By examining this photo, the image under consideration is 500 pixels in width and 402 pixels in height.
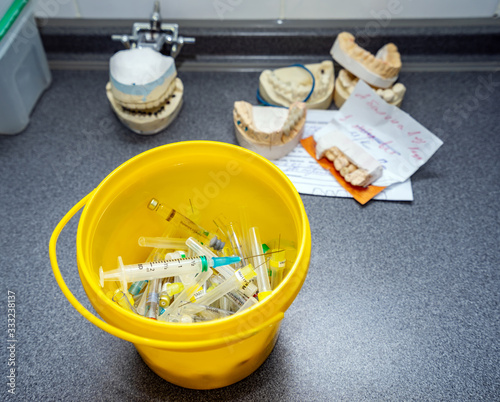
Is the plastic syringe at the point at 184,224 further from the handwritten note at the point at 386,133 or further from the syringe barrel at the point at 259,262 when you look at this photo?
the handwritten note at the point at 386,133

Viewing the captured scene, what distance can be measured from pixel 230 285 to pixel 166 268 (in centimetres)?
10

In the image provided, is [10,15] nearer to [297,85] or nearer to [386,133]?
[297,85]

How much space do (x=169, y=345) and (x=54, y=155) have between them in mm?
645

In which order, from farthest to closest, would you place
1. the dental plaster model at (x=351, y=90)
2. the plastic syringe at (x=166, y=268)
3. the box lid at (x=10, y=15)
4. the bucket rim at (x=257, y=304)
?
1. the dental plaster model at (x=351, y=90)
2. the box lid at (x=10, y=15)
3. the plastic syringe at (x=166, y=268)
4. the bucket rim at (x=257, y=304)

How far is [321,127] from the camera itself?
3.31 ft

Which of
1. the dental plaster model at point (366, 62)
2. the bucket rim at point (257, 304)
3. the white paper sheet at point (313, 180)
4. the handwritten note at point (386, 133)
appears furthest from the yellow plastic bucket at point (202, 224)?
the dental plaster model at point (366, 62)

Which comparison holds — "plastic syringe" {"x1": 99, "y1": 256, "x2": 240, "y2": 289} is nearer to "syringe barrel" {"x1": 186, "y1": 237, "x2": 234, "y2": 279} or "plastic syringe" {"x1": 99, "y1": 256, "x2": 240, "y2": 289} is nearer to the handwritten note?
"syringe barrel" {"x1": 186, "y1": 237, "x2": 234, "y2": 279}

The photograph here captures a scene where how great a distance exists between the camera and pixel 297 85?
1008 mm

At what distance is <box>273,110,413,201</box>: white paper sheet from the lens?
903 mm

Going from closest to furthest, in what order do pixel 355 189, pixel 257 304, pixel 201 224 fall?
pixel 257 304 < pixel 201 224 < pixel 355 189

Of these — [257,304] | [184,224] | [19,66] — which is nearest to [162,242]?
[184,224]

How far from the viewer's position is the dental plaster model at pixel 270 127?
91cm

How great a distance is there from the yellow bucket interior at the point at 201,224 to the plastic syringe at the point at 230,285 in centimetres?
6

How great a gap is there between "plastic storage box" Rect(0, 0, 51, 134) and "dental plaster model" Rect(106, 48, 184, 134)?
7.5 inches
